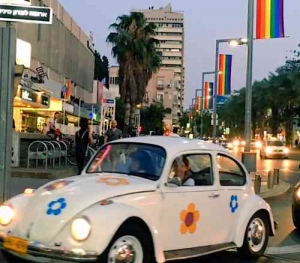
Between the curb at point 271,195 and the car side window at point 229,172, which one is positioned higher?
the car side window at point 229,172

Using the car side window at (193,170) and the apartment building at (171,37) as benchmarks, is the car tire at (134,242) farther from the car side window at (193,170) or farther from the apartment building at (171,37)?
the apartment building at (171,37)

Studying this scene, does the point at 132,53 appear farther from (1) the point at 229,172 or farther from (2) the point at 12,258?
(2) the point at 12,258

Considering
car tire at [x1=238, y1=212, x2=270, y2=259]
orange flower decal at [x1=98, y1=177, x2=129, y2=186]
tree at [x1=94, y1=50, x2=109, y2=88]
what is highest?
tree at [x1=94, y1=50, x2=109, y2=88]

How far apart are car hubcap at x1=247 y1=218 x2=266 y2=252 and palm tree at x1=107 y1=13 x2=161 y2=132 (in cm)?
3888

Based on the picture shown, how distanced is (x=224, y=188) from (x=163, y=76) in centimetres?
15430

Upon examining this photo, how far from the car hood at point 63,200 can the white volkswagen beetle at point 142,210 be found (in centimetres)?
1

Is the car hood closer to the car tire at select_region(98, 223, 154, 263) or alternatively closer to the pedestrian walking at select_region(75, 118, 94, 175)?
the car tire at select_region(98, 223, 154, 263)

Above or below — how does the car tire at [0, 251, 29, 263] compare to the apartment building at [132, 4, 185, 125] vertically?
below

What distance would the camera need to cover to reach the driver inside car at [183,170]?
685 cm

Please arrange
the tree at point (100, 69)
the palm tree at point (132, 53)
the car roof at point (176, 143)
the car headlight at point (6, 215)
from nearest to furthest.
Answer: the car headlight at point (6, 215)
the car roof at point (176, 143)
the palm tree at point (132, 53)
the tree at point (100, 69)

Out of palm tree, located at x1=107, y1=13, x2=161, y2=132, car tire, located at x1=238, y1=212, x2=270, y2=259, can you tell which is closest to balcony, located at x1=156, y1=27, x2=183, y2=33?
palm tree, located at x1=107, y1=13, x2=161, y2=132

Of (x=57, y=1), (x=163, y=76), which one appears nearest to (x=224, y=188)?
(x=57, y=1)

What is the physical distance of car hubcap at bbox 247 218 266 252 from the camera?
7.70 meters

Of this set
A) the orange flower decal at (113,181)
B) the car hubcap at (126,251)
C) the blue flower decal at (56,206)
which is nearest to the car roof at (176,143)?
the orange flower decal at (113,181)
